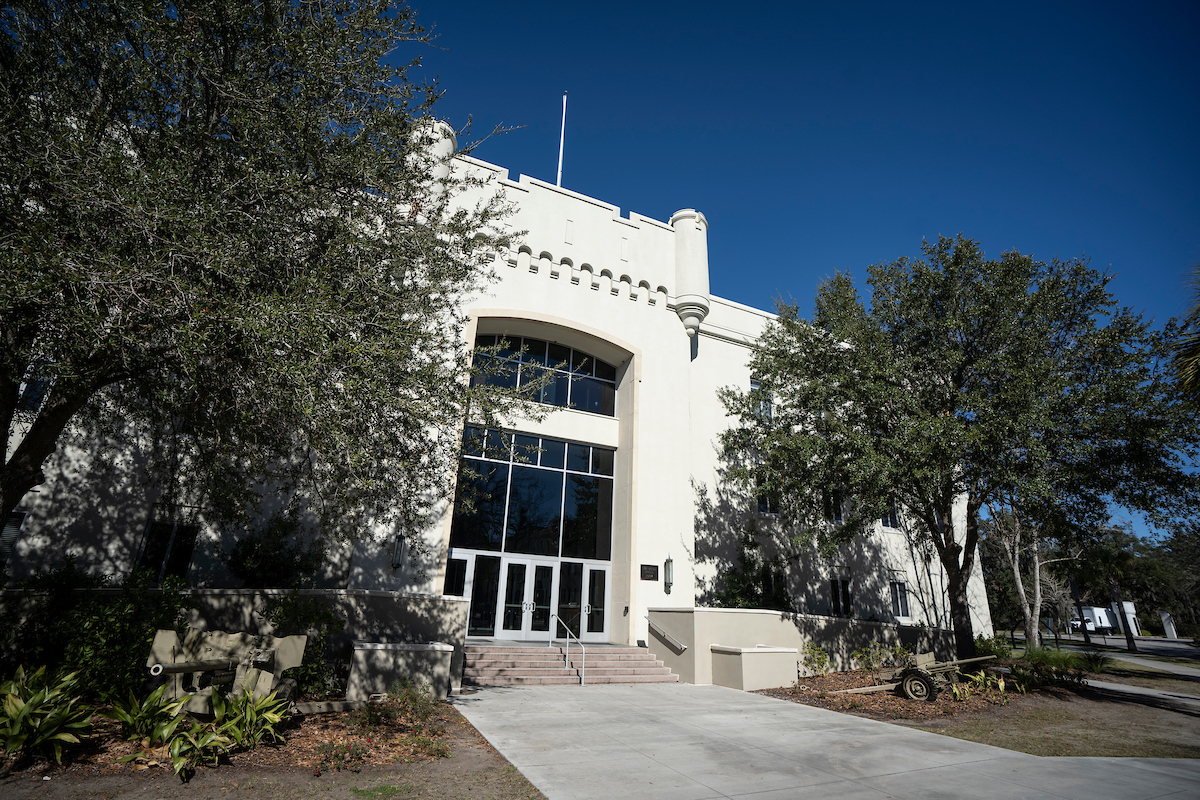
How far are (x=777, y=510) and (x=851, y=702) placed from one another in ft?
32.8

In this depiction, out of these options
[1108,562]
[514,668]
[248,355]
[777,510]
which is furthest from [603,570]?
[1108,562]

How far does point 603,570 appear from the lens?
19031mm

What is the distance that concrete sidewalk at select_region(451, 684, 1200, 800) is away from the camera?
20.1 feet

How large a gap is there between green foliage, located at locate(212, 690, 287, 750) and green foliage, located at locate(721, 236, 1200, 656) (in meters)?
11.7

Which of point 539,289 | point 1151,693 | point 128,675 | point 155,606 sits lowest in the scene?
point 1151,693

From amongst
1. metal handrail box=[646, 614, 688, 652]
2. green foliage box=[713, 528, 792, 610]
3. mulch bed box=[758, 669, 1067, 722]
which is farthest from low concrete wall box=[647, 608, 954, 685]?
green foliage box=[713, 528, 792, 610]

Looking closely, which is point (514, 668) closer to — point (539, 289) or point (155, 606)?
point (155, 606)

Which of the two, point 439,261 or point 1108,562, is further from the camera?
point 1108,562

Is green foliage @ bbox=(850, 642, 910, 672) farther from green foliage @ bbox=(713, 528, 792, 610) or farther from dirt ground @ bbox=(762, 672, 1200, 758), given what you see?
Result: green foliage @ bbox=(713, 528, 792, 610)

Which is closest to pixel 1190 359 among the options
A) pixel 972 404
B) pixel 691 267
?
pixel 972 404

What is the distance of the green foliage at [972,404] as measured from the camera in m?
12.6

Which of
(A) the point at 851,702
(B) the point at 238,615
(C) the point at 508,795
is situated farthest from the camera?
(A) the point at 851,702

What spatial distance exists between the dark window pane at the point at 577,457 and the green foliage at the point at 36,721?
1415 cm

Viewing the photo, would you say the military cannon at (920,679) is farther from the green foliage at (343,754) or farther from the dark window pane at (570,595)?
the green foliage at (343,754)
